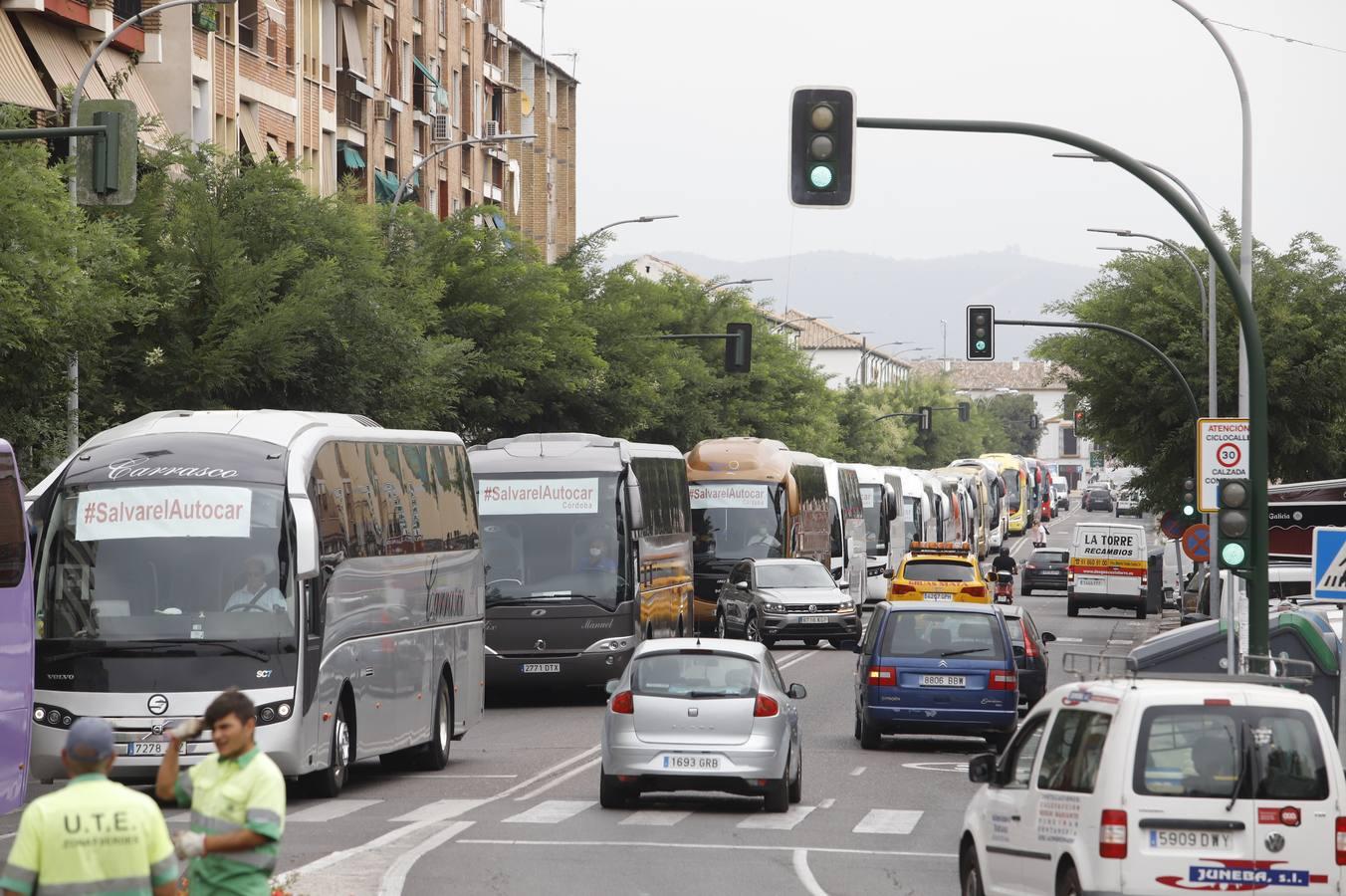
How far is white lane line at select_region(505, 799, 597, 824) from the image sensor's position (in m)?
18.8

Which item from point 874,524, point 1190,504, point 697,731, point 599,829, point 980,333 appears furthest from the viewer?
point 874,524

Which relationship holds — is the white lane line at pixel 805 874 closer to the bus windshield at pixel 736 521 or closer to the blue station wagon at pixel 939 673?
the blue station wagon at pixel 939 673

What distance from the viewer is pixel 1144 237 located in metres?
48.8

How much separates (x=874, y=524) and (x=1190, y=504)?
21.7 m

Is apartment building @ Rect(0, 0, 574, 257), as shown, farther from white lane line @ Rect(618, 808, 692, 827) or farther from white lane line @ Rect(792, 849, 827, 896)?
white lane line @ Rect(792, 849, 827, 896)

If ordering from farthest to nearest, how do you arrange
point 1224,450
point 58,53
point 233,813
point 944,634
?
point 58,53 < point 944,634 < point 1224,450 < point 233,813

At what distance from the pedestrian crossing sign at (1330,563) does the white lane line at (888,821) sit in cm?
404

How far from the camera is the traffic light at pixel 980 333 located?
39.4 meters

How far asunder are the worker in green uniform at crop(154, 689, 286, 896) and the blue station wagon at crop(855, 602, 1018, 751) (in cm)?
1671

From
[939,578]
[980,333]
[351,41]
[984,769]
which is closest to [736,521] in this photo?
[939,578]

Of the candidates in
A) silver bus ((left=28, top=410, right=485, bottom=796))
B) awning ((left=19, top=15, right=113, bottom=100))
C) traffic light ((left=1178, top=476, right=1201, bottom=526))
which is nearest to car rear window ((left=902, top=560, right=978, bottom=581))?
traffic light ((left=1178, top=476, right=1201, bottom=526))

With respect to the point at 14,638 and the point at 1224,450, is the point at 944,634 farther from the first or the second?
the point at 14,638

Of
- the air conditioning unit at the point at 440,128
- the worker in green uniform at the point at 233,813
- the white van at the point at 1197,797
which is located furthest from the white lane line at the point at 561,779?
the air conditioning unit at the point at 440,128

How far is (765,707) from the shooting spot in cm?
1939
